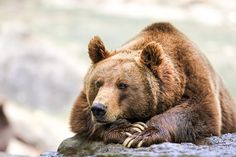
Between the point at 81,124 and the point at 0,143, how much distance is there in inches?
309

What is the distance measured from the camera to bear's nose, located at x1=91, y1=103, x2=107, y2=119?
18.7 feet

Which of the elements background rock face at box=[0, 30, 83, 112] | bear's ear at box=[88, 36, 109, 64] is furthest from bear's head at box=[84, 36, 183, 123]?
background rock face at box=[0, 30, 83, 112]

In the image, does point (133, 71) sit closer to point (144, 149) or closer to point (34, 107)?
point (144, 149)

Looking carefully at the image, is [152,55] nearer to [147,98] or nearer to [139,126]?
[147,98]

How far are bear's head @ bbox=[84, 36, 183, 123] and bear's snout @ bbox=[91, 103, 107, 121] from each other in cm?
17

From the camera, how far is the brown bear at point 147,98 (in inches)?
232

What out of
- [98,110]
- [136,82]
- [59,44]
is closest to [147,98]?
[136,82]

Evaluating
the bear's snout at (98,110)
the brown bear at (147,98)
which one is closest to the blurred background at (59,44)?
the brown bear at (147,98)

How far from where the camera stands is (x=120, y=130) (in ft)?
19.6

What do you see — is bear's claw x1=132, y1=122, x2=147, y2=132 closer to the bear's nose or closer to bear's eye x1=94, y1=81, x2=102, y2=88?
the bear's nose

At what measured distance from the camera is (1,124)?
1430 cm

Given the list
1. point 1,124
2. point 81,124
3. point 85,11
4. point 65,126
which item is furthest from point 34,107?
point 81,124

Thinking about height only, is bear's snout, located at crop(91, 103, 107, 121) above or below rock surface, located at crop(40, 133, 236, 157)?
above

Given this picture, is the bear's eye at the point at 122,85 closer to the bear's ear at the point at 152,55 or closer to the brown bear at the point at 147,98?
the brown bear at the point at 147,98
